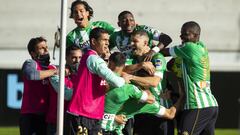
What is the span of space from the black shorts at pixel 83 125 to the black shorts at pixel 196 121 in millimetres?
1273

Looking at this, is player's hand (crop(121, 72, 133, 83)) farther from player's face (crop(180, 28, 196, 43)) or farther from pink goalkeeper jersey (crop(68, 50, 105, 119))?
player's face (crop(180, 28, 196, 43))

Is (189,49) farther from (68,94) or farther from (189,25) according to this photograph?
(68,94)

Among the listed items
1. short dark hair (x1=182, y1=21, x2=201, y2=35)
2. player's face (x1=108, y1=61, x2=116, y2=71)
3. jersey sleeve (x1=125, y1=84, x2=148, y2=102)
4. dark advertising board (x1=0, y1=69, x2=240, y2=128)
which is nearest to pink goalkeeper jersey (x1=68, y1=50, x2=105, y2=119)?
player's face (x1=108, y1=61, x2=116, y2=71)

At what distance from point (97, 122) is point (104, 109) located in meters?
0.47

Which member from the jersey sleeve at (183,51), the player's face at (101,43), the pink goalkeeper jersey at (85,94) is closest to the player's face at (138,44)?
the jersey sleeve at (183,51)

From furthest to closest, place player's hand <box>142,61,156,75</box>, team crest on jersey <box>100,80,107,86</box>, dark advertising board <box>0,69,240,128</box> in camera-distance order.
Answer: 1. dark advertising board <box>0,69,240,128</box>
2. player's hand <box>142,61,156,75</box>
3. team crest on jersey <box>100,80,107,86</box>

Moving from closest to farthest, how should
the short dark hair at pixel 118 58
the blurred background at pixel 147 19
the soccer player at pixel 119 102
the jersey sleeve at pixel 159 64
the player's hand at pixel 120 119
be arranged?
the short dark hair at pixel 118 58 < the soccer player at pixel 119 102 < the player's hand at pixel 120 119 < the jersey sleeve at pixel 159 64 < the blurred background at pixel 147 19

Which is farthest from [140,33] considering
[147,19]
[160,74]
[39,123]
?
[147,19]

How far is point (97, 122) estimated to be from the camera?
835cm

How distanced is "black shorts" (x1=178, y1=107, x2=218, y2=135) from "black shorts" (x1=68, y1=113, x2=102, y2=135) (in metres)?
1.27

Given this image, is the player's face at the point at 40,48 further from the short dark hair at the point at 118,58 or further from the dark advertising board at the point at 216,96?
the dark advertising board at the point at 216,96

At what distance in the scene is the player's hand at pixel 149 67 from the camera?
356 inches

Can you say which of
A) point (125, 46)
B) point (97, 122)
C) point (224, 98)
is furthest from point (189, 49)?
point (224, 98)

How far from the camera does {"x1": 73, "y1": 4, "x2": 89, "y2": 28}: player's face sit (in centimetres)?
966
